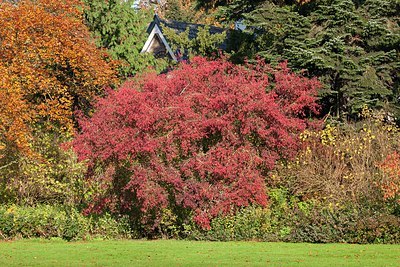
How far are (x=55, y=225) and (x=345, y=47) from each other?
11.0 m

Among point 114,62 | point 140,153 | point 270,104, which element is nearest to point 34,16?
point 114,62

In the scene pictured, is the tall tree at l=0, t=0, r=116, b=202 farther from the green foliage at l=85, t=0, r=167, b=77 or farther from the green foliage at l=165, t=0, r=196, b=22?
the green foliage at l=165, t=0, r=196, b=22

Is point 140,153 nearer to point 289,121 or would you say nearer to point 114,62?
point 289,121

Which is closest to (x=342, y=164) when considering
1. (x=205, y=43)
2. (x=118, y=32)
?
(x=205, y=43)

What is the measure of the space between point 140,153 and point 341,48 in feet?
24.8

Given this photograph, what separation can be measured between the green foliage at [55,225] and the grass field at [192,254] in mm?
951

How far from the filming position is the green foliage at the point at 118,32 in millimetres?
30578

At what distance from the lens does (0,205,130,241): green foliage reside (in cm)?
2350

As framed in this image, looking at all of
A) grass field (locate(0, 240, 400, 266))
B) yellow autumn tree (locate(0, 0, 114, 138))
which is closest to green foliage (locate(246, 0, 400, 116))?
grass field (locate(0, 240, 400, 266))

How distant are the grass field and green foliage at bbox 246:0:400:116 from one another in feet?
20.0

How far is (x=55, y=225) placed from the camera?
23.6 meters

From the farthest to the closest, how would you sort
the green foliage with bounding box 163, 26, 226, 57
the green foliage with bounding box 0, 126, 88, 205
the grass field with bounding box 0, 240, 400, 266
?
the green foliage with bounding box 163, 26, 226, 57, the green foliage with bounding box 0, 126, 88, 205, the grass field with bounding box 0, 240, 400, 266

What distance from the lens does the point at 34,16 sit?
2605 centimetres

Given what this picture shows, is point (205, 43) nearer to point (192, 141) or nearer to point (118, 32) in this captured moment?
Answer: point (118, 32)
